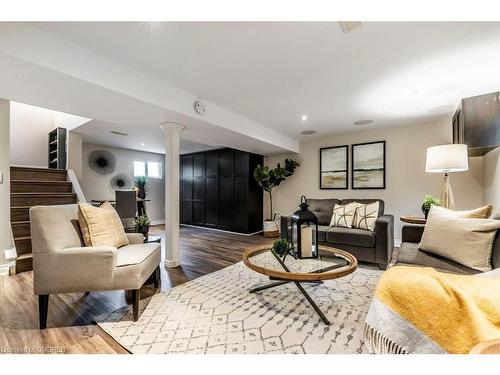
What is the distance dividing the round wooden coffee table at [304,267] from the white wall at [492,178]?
1.99m

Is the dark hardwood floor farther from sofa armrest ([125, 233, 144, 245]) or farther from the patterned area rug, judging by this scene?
sofa armrest ([125, 233, 144, 245])

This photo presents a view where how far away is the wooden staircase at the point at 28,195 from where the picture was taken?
2932 mm

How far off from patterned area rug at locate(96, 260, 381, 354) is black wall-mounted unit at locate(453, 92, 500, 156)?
6.68 ft

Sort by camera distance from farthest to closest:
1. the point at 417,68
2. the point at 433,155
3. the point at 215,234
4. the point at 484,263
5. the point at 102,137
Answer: the point at 215,234
the point at 102,137
the point at 433,155
the point at 417,68
the point at 484,263

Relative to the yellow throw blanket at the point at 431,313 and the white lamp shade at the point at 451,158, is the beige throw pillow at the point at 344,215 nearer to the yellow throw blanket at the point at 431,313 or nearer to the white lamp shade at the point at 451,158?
the white lamp shade at the point at 451,158

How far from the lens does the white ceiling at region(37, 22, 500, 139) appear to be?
157cm

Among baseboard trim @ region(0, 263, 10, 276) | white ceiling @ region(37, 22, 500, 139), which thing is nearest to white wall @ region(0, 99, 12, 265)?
baseboard trim @ region(0, 263, 10, 276)

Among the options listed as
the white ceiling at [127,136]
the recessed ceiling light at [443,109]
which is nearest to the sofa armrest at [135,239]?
the white ceiling at [127,136]

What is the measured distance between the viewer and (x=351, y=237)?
9.81 ft

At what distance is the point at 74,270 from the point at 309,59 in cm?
249
